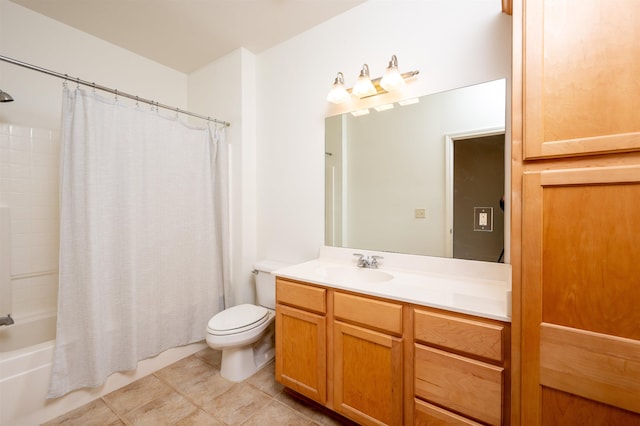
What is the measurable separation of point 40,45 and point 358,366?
3077mm

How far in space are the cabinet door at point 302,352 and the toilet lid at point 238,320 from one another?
29 cm

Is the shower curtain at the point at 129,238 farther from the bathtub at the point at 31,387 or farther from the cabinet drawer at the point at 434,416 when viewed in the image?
the cabinet drawer at the point at 434,416

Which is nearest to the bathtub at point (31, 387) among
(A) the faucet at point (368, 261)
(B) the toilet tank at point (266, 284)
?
(B) the toilet tank at point (266, 284)

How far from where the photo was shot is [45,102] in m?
1.97

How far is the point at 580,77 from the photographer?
2.73 ft

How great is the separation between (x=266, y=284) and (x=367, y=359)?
1.10 metres

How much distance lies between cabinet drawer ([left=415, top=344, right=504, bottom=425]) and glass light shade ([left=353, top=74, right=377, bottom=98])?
1.50m

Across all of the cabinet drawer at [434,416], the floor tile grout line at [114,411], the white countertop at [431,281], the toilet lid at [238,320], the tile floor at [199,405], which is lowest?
the tile floor at [199,405]

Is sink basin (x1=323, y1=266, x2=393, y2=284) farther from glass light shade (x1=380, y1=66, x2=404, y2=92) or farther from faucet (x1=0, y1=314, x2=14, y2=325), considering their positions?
faucet (x1=0, y1=314, x2=14, y2=325)

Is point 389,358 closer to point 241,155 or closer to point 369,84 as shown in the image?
point 369,84

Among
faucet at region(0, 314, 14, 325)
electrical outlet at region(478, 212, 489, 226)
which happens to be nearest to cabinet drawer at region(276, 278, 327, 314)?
electrical outlet at region(478, 212, 489, 226)

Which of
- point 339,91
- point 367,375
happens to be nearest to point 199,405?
point 367,375

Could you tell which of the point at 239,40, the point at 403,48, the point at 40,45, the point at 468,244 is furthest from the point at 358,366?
the point at 40,45

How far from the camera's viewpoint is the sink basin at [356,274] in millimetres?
1630
